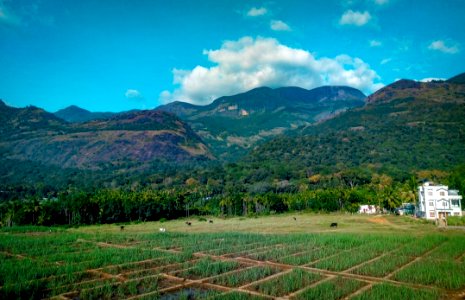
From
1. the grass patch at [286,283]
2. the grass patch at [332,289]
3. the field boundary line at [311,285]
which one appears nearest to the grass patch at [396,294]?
the grass patch at [332,289]

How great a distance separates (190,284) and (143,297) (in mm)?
3517

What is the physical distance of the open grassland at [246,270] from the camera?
18422mm

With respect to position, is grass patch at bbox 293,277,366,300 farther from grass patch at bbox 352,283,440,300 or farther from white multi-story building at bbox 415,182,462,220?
white multi-story building at bbox 415,182,462,220

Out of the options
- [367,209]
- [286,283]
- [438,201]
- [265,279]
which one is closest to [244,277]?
[265,279]

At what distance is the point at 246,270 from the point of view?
2356cm

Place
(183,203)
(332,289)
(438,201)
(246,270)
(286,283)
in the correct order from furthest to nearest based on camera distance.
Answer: (183,203)
(438,201)
(246,270)
(286,283)
(332,289)

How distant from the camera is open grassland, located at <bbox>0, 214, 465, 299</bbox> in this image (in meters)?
18.4

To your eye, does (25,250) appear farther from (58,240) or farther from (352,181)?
(352,181)

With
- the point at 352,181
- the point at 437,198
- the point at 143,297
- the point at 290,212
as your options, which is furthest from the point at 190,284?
the point at 352,181

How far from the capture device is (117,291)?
62.3 feet

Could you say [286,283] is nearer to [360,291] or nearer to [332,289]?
[332,289]

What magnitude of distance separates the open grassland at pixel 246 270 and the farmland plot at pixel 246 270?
0.18ft

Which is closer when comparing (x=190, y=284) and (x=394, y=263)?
(x=190, y=284)

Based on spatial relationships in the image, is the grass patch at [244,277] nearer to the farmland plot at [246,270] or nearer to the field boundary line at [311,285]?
the farmland plot at [246,270]
